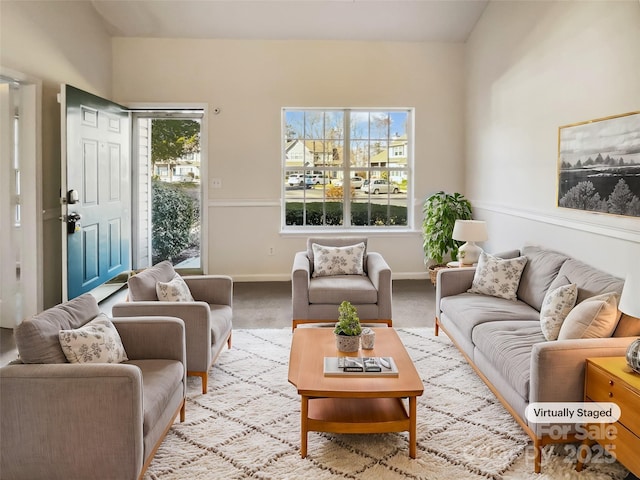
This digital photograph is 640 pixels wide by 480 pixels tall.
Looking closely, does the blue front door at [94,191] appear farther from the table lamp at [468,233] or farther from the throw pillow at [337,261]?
the table lamp at [468,233]

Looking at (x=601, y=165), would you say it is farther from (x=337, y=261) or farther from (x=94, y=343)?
(x=94, y=343)

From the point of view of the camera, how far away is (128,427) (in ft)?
7.09

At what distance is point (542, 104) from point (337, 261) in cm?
226

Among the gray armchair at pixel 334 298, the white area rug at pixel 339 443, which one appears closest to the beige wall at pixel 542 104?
the white area rug at pixel 339 443

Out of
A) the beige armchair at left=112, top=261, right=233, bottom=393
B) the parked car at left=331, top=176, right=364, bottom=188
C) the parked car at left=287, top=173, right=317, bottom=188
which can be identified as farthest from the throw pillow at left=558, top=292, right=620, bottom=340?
the parked car at left=287, top=173, right=317, bottom=188

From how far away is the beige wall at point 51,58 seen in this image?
170 inches

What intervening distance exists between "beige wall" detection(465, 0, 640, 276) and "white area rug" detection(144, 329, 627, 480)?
1.27 meters

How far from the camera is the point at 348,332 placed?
3.15 m

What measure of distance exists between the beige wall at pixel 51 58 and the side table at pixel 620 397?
4535 millimetres

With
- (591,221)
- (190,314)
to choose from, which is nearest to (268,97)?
(190,314)

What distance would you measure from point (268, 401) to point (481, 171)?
4.14m

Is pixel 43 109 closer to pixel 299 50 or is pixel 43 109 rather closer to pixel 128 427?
pixel 299 50

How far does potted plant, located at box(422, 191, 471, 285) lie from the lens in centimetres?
629

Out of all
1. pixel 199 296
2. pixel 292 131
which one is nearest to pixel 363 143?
pixel 292 131
